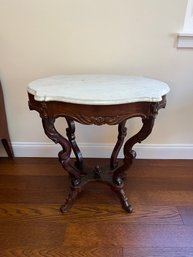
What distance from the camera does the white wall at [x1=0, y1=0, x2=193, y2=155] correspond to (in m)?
1.42

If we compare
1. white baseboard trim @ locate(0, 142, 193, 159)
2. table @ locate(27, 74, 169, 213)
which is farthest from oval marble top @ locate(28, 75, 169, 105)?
white baseboard trim @ locate(0, 142, 193, 159)

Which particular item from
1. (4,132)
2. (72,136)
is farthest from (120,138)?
(4,132)

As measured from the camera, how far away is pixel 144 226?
1.27 metres

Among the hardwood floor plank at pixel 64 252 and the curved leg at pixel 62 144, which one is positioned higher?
the curved leg at pixel 62 144

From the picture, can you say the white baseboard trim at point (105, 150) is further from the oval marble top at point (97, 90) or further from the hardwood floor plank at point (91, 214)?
the oval marble top at point (97, 90)

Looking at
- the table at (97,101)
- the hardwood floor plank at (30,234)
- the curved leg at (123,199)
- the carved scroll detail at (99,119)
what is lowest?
the hardwood floor plank at (30,234)

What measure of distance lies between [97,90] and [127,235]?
78 centimetres

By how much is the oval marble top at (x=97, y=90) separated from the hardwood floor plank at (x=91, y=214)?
710 mm

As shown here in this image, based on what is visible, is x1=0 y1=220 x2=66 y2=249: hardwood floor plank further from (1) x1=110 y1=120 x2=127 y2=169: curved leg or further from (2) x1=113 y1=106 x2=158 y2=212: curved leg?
(1) x1=110 y1=120 x2=127 y2=169: curved leg

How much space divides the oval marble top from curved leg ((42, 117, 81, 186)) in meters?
0.15

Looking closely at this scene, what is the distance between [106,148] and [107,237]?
2.51ft

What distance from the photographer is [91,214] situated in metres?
1.34

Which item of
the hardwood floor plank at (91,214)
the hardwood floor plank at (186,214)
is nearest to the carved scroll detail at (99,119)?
the hardwood floor plank at (91,214)

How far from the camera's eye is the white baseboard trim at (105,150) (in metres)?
1.83
